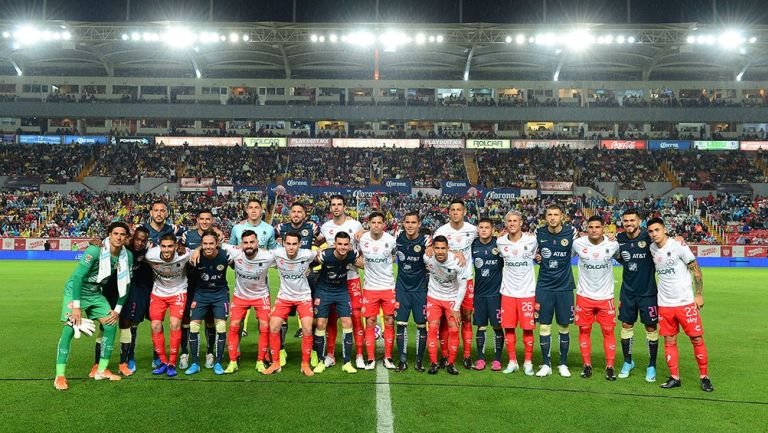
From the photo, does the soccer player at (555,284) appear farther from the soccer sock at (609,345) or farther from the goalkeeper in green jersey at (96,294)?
the goalkeeper in green jersey at (96,294)

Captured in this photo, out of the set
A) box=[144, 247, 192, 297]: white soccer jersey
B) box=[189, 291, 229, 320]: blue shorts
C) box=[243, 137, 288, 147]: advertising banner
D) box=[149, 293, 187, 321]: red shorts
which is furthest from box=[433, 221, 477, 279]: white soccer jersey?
box=[243, 137, 288, 147]: advertising banner

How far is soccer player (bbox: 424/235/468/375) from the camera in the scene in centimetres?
779

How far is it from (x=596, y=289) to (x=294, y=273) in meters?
4.19

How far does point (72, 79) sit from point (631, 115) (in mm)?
46442

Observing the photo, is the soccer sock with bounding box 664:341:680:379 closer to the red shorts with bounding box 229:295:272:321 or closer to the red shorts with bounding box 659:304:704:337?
the red shorts with bounding box 659:304:704:337

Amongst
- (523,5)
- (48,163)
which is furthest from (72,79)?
(523,5)

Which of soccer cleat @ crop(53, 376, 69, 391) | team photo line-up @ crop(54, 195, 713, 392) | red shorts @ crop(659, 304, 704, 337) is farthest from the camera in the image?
team photo line-up @ crop(54, 195, 713, 392)

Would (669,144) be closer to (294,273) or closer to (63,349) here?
(294,273)

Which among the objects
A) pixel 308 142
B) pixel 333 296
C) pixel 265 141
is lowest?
A: pixel 333 296

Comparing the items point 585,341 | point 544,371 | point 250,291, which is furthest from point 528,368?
point 250,291

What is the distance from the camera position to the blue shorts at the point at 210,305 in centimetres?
787

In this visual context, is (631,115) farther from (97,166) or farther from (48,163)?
(48,163)

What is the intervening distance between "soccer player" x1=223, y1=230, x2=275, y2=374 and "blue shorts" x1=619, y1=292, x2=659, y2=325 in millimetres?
4941

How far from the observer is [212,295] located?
7922 mm
